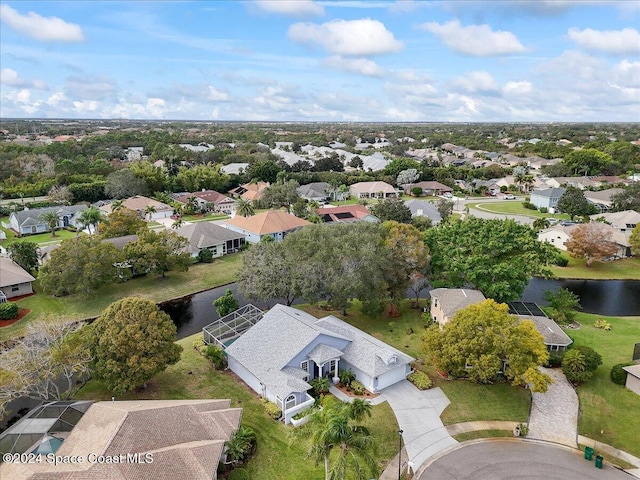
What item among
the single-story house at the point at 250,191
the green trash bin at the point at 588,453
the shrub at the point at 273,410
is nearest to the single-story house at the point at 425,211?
the single-story house at the point at 250,191

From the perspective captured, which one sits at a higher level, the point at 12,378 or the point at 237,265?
the point at 12,378

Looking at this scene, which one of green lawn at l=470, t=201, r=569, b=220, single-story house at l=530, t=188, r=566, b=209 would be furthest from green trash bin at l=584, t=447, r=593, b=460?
single-story house at l=530, t=188, r=566, b=209

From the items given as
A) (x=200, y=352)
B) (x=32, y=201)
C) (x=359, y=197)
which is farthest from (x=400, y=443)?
(x=32, y=201)

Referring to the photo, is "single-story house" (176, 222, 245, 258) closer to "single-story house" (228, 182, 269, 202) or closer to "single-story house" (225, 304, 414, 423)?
"single-story house" (225, 304, 414, 423)

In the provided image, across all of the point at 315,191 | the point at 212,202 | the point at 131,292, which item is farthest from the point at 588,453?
the point at 315,191

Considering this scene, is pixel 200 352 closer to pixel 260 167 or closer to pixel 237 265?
pixel 237 265

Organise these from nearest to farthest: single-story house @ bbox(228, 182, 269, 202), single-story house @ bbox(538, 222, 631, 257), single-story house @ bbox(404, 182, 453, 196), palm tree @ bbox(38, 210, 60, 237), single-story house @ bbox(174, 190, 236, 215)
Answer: single-story house @ bbox(538, 222, 631, 257)
palm tree @ bbox(38, 210, 60, 237)
single-story house @ bbox(174, 190, 236, 215)
single-story house @ bbox(228, 182, 269, 202)
single-story house @ bbox(404, 182, 453, 196)

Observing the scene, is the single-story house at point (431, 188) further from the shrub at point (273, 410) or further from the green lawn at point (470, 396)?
the shrub at point (273, 410)
